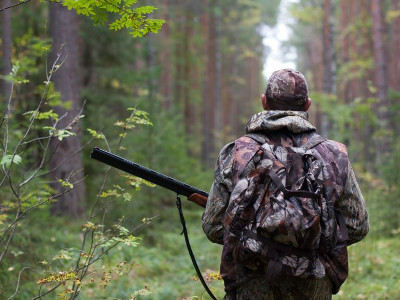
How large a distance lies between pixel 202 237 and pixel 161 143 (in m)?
2.81

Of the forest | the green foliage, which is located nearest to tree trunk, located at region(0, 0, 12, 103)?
the forest

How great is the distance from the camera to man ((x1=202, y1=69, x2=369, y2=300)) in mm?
2844

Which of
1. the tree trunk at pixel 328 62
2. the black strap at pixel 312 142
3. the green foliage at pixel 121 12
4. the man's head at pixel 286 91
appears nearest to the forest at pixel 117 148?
the green foliage at pixel 121 12

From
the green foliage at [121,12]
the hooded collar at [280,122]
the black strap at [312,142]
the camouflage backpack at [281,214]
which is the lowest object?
the camouflage backpack at [281,214]

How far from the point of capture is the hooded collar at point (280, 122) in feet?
9.64

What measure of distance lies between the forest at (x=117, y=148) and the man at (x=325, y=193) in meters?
1.15

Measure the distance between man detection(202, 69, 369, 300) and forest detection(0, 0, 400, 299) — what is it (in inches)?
45.3

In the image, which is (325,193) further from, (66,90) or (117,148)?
(66,90)

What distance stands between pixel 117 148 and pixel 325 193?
7.93ft

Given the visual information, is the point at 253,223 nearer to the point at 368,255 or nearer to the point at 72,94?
the point at 368,255

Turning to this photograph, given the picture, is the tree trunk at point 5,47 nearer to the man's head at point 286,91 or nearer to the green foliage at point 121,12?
the green foliage at point 121,12

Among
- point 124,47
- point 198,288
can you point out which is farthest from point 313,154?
point 124,47

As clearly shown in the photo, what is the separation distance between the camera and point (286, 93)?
3035 millimetres

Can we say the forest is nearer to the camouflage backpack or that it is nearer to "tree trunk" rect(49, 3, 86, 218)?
"tree trunk" rect(49, 3, 86, 218)
